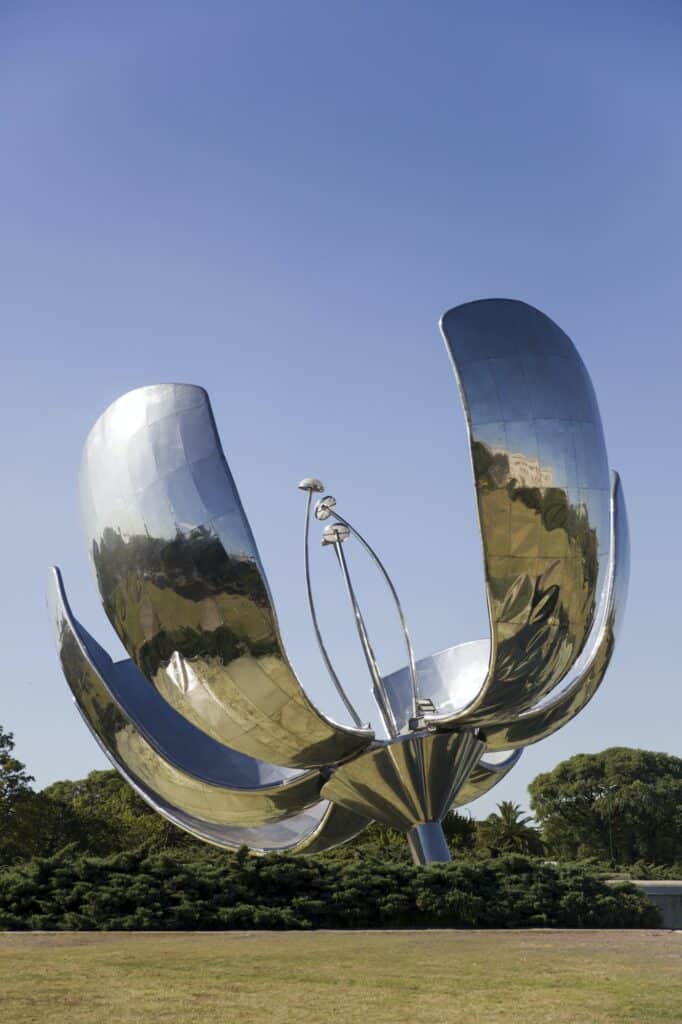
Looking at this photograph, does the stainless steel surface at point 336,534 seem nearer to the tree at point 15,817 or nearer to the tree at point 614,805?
the tree at point 15,817

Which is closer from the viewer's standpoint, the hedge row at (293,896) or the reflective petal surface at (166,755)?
the hedge row at (293,896)

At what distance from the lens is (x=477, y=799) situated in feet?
62.8

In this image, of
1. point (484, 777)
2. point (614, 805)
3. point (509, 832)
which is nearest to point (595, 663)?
point (484, 777)

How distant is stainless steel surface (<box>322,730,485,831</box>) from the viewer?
49.9 ft

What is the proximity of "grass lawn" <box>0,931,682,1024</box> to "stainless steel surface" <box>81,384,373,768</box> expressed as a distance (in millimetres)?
2495

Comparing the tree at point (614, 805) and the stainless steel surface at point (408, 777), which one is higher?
the stainless steel surface at point (408, 777)

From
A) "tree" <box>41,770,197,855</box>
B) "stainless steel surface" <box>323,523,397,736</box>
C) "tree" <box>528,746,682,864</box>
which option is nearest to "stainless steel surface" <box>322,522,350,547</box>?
"stainless steel surface" <box>323,523,397,736</box>

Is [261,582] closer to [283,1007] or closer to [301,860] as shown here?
[301,860]

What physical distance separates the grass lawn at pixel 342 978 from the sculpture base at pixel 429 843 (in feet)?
10.7

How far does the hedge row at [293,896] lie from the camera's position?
13.6 meters

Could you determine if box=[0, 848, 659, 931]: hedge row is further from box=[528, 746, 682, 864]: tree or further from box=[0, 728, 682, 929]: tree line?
box=[528, 746, 682, 864]: tree

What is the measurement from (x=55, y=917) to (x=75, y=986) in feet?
17.0

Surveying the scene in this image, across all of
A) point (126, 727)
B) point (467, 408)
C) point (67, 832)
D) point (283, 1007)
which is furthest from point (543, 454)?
point (67, 832)

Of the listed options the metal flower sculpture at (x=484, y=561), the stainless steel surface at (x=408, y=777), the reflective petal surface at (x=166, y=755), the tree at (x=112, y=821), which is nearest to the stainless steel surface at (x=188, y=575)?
the metal flower sculpture at (x=484, y=561)
